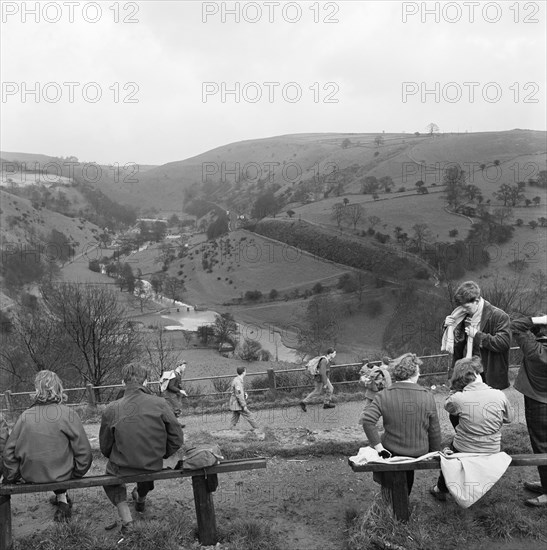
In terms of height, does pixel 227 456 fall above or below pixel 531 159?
below

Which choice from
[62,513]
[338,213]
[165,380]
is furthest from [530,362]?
[338,213]

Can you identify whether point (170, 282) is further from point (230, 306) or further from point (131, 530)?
point (131, 530)

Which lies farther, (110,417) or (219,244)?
(219,244)

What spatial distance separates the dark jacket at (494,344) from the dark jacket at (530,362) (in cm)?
17

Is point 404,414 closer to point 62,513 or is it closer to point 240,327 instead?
point 62,513

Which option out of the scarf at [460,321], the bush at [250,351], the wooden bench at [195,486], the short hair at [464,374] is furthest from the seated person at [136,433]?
the bush at [250,351]

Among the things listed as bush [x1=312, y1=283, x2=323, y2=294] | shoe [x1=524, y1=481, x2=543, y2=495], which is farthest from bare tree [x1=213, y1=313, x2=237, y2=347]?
shoe [x1=524, y1=481, x2=543, y2=495]

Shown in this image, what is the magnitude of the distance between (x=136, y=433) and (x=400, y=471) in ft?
8.65

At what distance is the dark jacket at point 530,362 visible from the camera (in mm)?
4922

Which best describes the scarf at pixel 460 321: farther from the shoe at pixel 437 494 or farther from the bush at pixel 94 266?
the bush at pixel 94 266

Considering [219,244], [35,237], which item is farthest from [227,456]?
[219,244]

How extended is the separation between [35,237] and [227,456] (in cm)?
15574

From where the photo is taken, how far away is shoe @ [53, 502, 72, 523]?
530 centimetres

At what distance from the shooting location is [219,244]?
178000 millimetres
